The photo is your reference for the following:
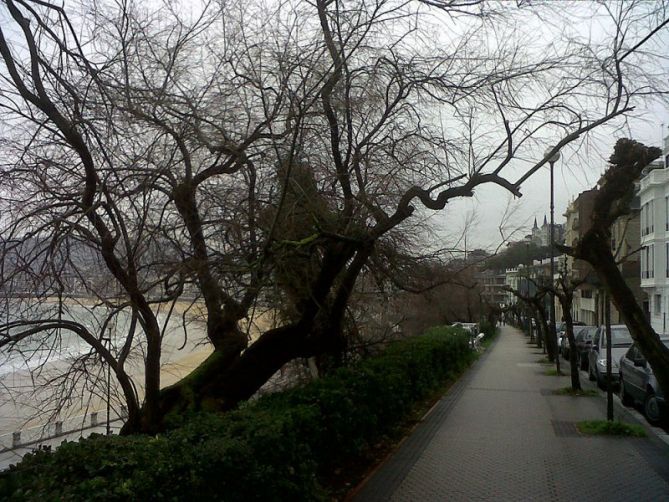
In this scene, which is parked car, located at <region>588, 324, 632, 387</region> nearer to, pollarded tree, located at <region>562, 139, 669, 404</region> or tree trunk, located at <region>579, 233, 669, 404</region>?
pollarded tree, located at <region>562, 139, 669, 404</region>

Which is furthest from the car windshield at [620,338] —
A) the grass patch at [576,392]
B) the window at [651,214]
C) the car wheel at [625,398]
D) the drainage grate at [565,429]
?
the window at [651,214]

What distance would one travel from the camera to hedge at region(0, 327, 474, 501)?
4.25 metres

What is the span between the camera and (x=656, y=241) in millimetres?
42406

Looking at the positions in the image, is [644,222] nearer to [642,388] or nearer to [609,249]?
[642,388]

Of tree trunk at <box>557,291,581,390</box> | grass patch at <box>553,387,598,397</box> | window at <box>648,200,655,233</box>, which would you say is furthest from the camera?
window at <box>648,200,655,233</box>

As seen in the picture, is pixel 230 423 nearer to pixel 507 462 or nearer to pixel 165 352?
pixel 507 462

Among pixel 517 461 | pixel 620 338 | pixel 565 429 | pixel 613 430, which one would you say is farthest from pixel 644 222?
pixel 517 461

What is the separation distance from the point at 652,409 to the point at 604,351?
6992 millimetres

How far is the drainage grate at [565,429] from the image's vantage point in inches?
429

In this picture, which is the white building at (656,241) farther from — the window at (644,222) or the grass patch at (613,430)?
the grass patch at (613,430)

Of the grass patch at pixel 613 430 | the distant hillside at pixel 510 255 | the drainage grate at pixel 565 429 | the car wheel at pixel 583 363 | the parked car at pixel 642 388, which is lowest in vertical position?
the car wheel at pixel 583 363

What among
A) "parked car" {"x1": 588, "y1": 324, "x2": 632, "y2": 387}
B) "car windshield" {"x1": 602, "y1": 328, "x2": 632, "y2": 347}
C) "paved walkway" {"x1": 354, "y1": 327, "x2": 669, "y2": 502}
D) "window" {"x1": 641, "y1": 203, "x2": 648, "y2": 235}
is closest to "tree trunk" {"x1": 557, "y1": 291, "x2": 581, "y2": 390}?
"parked car" {"x1": 588, "y1": 324, "x2": 632, "y2": 387}

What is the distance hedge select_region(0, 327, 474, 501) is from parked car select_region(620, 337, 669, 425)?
5304 millimetres

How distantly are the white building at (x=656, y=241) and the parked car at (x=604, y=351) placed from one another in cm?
2242
